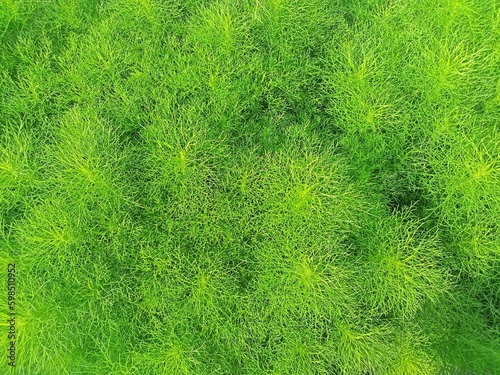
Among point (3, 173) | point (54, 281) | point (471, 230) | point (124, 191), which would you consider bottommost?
point (54, 281)

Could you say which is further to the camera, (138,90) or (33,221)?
(138,90)

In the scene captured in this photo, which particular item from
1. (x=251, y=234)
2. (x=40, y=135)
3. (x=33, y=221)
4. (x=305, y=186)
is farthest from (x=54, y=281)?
(x=305, y=186)

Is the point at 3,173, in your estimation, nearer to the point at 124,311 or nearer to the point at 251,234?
the point at 124,311

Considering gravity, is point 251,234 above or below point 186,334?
above

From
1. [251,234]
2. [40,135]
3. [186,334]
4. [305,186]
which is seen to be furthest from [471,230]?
[40,135]

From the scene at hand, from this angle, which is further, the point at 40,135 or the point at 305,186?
the point at 40,135

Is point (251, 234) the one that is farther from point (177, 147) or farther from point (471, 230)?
point (471, 230)
